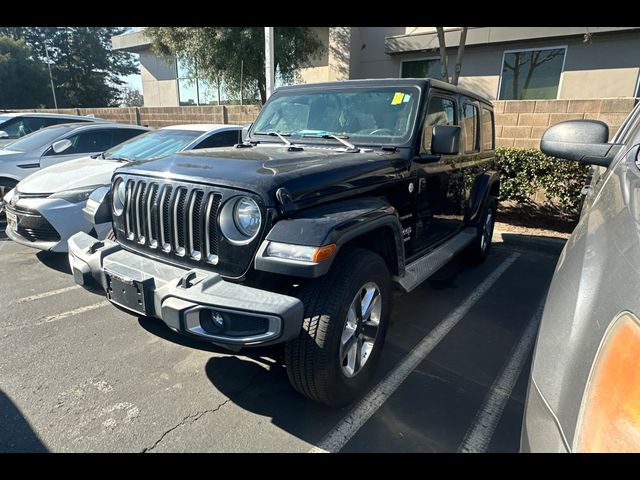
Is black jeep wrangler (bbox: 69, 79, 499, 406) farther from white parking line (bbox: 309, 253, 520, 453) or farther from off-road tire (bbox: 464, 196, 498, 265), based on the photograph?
off-road tire (bbox: 464, 196, 498, 265)

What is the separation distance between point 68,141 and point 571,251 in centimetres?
689

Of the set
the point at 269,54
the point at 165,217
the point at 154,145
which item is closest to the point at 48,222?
the point at 154,145

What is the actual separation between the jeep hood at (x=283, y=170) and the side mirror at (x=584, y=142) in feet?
3.32

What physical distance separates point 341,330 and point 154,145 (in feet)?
14.5

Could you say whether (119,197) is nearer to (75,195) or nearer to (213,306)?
(213,306)

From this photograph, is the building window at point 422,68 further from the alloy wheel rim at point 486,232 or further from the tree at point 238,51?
the alloy wheel rim at point 486,232

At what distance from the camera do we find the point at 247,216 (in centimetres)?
214

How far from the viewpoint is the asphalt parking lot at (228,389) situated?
2.19m

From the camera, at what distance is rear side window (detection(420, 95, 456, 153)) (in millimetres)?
3232

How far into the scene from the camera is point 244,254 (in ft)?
6.94

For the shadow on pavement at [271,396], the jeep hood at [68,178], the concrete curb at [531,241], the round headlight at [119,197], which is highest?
the round headlight at [119,197]

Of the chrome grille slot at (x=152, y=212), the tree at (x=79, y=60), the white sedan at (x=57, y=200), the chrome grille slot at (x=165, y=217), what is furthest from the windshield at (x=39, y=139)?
the tree at (x=79, y=60)
